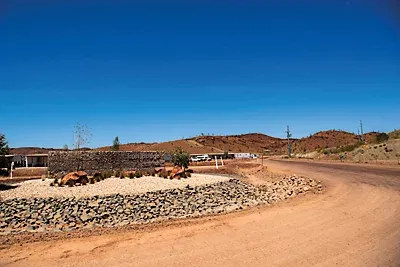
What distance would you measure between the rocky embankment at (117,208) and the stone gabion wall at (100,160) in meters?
9.07

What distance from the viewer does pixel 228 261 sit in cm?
716

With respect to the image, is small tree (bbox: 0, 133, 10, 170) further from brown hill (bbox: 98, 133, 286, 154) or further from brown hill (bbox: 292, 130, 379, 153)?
brown hill (bbox: 292, 130, 379, 153)


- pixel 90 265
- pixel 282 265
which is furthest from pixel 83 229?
pixel 282 265

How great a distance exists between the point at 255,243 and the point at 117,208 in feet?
27.5

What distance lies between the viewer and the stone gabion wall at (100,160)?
2548cm

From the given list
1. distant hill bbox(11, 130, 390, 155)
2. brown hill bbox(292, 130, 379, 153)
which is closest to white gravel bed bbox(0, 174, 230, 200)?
distant hill bbox(11, 130, 390, 155)

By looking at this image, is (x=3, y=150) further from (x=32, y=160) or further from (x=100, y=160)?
(x=32, y=160)

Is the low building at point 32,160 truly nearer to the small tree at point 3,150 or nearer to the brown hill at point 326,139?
the small tree at point 3,150

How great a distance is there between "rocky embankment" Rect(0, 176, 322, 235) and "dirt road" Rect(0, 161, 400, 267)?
2.80 meters

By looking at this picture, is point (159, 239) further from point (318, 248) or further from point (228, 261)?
point (318, 248)

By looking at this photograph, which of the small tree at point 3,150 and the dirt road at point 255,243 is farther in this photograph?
the small tree at point 3,150

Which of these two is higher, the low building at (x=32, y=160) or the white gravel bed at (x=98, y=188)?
the low building at (x=32, y=160)

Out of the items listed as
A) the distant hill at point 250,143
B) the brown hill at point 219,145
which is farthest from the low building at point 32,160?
the distant hill at point 250,143

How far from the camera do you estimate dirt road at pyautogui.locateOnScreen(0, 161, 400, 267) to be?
23.5 ft
